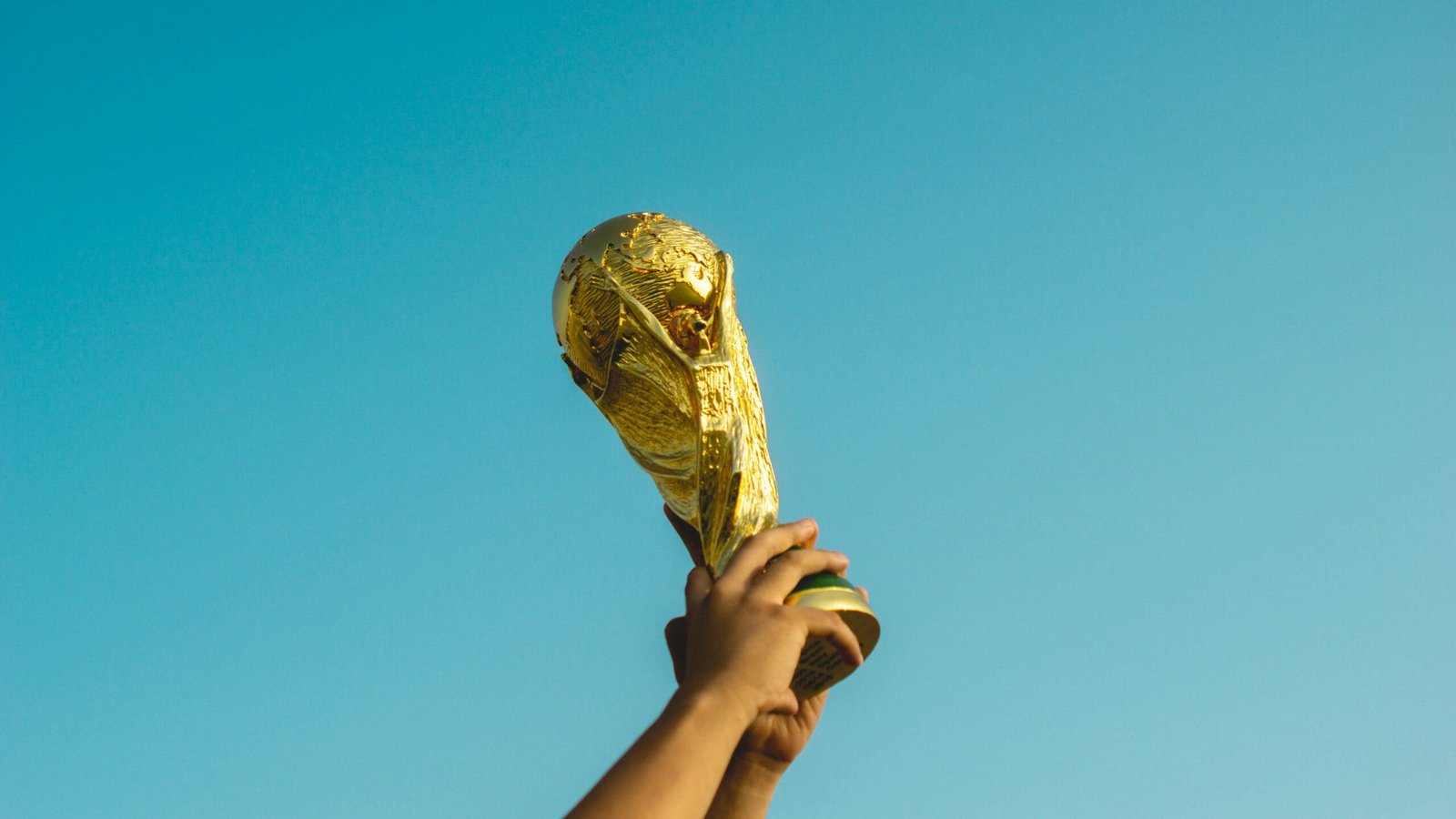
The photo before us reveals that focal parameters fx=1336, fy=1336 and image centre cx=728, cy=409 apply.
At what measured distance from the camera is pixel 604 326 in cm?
427

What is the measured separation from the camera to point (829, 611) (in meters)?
3.34

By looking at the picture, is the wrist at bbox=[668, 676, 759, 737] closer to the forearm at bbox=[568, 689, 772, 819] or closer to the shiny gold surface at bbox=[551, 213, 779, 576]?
the forearm at bbox=[568, 689, 772, 819]

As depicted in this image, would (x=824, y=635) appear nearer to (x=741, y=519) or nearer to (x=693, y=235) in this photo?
(x=741, y=519)

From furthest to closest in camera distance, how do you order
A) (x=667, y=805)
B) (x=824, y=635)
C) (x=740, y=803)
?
(x=740, y=803), (x=824, y=635), (x=667, y=805)

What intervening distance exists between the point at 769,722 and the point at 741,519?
1.99 feet

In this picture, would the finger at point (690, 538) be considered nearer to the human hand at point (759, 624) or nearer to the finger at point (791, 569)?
the human hand at point (759, 624)

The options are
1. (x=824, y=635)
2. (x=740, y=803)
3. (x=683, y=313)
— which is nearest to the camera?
(x=824, y=635)

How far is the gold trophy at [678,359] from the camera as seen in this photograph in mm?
4148

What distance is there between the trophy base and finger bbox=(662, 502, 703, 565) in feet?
3.01

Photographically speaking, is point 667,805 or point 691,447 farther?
point 691,447

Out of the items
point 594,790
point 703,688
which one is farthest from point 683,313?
point 594,790

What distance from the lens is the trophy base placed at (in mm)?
3359

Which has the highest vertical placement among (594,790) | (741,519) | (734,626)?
(741,519)

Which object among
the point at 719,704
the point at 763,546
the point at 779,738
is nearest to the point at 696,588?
the point at 763,546
